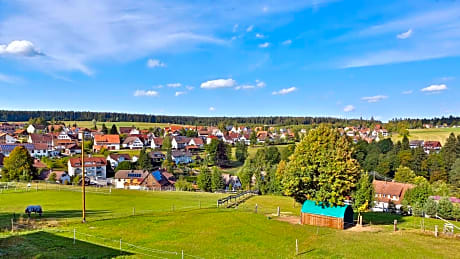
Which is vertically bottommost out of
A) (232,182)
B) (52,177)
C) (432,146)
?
(232,182)

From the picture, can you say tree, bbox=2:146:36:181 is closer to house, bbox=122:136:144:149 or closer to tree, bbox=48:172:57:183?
tree, bbox=48:172:57:183

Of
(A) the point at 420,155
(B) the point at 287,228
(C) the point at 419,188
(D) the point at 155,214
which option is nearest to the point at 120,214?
(D) the point at 155,214

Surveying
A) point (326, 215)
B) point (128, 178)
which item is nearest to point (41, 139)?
point (128, 178)

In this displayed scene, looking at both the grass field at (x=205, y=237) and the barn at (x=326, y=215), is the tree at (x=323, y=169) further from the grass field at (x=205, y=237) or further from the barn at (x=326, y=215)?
the grass field at (x=205, y=237)

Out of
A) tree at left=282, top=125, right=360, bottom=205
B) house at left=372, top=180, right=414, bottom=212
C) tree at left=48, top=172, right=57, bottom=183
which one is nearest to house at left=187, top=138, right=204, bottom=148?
tree at left=48, top=172, right=57, bottom=183

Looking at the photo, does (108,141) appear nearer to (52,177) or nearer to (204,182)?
(52,177)

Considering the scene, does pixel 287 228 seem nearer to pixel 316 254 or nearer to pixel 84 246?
pixel 316 254
